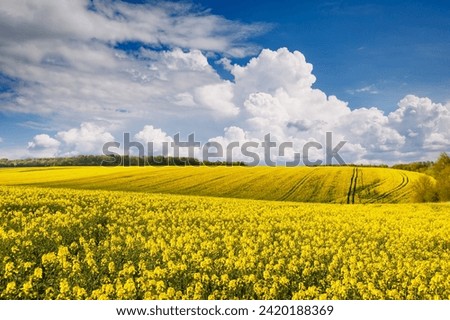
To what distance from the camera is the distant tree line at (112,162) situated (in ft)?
243

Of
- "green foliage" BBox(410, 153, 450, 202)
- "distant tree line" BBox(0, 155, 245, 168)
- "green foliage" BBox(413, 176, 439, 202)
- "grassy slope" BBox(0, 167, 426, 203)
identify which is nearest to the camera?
"grassy slope" BBox(0, 167, 426, 203)

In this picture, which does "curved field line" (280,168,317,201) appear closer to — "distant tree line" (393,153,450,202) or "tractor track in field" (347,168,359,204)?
"tractor track in field" (347,168,359,204)

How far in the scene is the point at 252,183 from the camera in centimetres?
5741

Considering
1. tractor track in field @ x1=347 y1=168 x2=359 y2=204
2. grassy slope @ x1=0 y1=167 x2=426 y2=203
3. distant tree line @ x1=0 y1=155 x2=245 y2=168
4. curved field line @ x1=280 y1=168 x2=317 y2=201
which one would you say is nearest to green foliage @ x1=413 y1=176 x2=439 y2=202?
grassy slope @ x1=0 y1=167 x2=426 y2=203

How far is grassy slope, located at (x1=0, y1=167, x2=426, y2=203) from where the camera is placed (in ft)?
172

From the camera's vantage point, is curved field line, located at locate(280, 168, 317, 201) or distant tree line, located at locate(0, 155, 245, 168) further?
distant tree line, located at locate(0, 155, 245, 168)

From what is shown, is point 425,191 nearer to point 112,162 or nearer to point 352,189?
point 352,189

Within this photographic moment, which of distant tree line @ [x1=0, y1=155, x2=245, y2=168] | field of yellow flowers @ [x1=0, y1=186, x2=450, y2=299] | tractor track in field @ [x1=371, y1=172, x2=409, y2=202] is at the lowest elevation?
tractor track in field @ [x1=371, y1=172, x2=409, y2=202]

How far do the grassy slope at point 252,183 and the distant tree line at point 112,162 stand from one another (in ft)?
16.7

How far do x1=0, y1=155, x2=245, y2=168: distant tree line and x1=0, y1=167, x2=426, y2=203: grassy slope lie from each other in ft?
16.7

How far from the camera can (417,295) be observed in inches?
343
